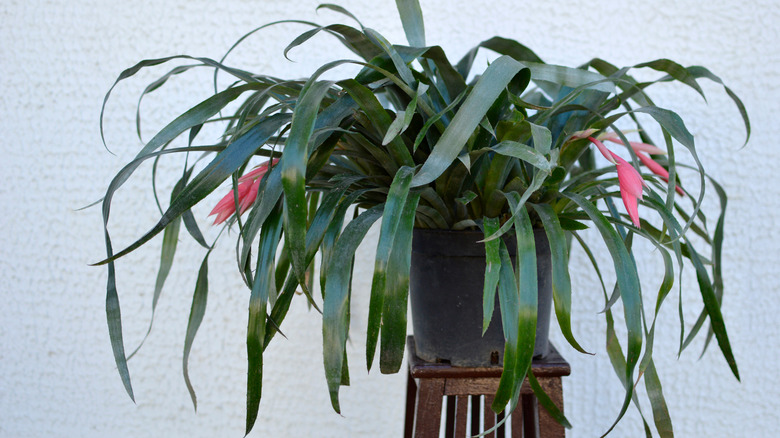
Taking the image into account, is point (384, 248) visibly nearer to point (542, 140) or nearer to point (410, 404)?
point (542, 140)

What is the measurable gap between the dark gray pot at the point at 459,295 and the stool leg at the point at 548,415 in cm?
3

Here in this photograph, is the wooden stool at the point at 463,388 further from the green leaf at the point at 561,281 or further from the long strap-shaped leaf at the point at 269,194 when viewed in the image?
the long strap-shaped leaf at the point at 269,194

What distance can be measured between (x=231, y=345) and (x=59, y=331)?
32cm

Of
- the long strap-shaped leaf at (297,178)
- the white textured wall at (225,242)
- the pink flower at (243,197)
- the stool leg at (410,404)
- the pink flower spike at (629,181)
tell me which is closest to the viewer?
the long strap-shaped leaf at (297,178)

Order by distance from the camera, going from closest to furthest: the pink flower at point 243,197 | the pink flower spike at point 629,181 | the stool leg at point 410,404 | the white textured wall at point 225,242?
the pink flower spike at point 629,181 < the pink flower at point 243,197 < the stool leg at point 410,404 < the white textured wall at point 225,242

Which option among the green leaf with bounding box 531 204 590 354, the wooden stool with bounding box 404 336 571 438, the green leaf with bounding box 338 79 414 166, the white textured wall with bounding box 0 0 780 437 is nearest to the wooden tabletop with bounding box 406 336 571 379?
the wooden stool with bounding box 404 336 571 438

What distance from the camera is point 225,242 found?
39.5 inches

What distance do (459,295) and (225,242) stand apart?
51 cm

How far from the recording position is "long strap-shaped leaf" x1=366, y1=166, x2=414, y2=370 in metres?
0.47

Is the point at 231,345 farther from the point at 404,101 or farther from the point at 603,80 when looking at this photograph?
the point at 603,80

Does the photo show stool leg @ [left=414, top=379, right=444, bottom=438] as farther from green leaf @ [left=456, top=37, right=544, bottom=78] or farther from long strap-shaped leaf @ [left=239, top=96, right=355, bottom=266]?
green leaf @ [left=456, top=37, right=544, bottom=78]

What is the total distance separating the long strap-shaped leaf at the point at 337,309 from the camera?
484mm

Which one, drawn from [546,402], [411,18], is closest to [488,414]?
[546,402]

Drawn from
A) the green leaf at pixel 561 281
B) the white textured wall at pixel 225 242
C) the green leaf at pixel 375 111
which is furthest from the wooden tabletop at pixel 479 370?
the white textured wall at pixel 225 242
